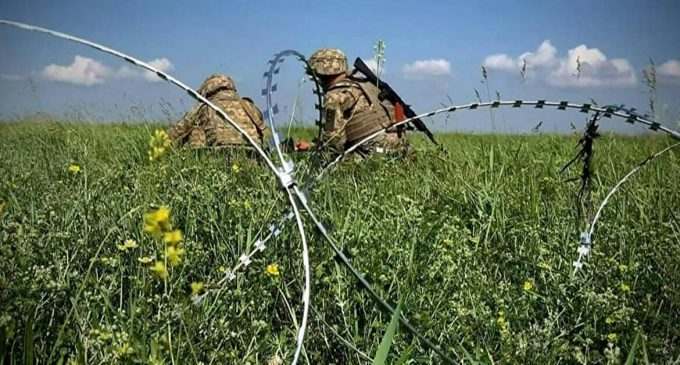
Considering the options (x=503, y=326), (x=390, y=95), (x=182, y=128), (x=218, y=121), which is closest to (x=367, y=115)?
(x=390, y=95)

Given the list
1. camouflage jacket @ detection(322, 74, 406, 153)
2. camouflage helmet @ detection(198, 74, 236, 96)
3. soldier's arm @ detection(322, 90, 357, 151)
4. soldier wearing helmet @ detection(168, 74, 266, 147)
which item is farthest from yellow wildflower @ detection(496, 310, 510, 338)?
camouflage helmet @ detection(198, 74, 236, 96)

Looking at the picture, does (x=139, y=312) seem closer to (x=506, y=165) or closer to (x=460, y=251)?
(x=460, y=251)

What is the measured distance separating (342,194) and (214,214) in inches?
40.9

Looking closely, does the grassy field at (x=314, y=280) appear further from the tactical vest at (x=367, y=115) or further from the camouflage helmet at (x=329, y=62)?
the camouflage helmet at (x=329, y=62)

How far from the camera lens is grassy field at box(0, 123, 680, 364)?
2064 millimetres

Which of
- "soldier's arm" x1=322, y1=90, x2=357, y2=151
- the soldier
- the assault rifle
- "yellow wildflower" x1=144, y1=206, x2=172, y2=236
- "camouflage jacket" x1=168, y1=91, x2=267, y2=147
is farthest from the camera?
the assault rifle

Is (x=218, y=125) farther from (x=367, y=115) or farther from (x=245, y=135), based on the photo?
(x=245, y=135)

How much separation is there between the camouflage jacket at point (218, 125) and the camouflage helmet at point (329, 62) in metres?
0.76

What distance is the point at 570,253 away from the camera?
3.12 meters

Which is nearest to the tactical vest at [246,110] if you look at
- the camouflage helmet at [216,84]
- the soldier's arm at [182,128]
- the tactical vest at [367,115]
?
the camouflage helmet at [216,84]

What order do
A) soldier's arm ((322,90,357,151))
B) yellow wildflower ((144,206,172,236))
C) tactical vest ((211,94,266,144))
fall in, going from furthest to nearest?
1. tactical vest ((211,94,266,144))
2. soldier's arm ((322,90,357,151))
3. yellow wildflower ((144,206,172,236))

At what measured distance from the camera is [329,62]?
7.48 metres

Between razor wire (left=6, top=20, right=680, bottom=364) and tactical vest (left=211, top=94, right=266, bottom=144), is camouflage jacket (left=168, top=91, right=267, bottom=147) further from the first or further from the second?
razor wire (left=6, top=20, right=680, bottom=364)

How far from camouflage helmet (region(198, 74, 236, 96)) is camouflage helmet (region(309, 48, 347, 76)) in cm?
85
